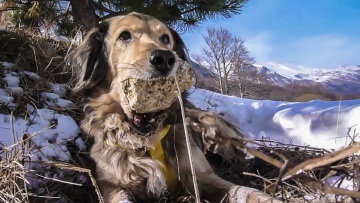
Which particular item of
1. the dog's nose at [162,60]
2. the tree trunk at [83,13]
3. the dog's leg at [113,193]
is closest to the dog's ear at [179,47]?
the dog's nose at [162,60]

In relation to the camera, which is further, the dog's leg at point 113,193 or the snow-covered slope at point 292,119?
the snow-covered slope at point 292,119

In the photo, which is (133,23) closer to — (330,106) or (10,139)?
(10,139)

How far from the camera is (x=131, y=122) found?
8.64ft

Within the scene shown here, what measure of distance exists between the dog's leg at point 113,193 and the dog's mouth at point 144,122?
1.31ft

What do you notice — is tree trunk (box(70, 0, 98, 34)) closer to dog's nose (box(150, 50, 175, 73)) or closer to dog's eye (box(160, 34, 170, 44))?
dog's eye (box(160, 34, 170, 44))

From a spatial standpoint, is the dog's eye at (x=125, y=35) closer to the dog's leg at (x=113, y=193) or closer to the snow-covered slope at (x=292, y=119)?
the dog's leg at (x=113, y=193)

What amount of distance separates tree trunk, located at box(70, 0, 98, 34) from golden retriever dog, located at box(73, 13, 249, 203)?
3576 millimetres

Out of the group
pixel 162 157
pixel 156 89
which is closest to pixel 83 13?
pixel 162 157

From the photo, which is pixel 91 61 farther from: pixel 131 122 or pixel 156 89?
pixel 156 89

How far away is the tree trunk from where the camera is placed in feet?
21.3

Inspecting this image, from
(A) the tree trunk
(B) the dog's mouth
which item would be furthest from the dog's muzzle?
(A) the tree trunk

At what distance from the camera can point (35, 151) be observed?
2.64 meters

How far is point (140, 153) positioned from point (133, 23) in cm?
99

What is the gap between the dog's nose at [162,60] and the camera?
220 cm
